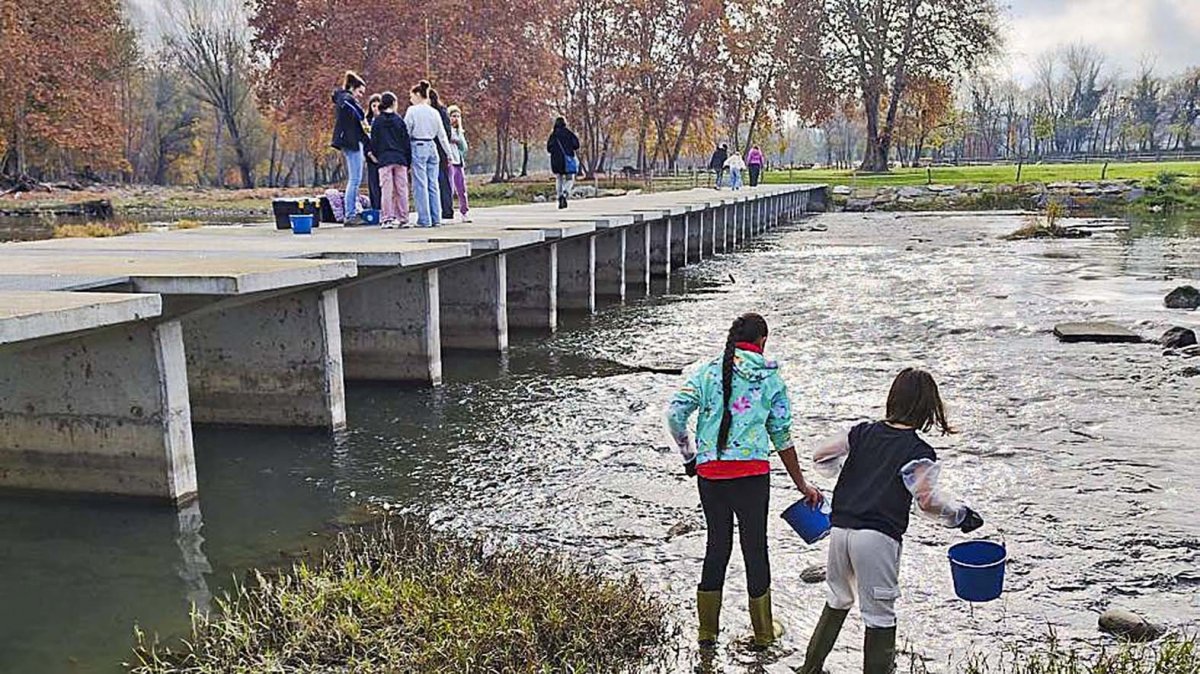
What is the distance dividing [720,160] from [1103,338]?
3066 centimetres

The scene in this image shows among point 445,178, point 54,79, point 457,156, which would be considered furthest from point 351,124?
point 54,79

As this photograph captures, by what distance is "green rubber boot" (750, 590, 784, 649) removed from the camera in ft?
18.7

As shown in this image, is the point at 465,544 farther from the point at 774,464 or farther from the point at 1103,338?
the point at 1103,338

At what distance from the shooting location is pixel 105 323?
23.0 ft

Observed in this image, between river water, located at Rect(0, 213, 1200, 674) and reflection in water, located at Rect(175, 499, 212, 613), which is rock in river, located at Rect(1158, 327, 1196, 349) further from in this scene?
reflection in water, located at Rect(175, 499, 212, 613)

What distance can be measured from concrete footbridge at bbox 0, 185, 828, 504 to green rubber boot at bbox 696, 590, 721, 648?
416cm

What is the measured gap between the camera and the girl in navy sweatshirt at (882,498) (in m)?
4.76

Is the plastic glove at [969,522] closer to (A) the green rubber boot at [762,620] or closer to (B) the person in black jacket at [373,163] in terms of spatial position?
(A) the green rubber boot at [762,620]

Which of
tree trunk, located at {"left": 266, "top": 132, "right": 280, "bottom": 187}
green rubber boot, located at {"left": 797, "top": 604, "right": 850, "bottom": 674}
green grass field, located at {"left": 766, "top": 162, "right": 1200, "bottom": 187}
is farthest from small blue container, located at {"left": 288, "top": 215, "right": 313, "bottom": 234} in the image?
tree trunk, located at {"left": 266, "top": 132, "right": 280, "bottom": 187}

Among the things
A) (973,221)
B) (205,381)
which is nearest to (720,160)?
(973,221)

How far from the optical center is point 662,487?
28.5 feet

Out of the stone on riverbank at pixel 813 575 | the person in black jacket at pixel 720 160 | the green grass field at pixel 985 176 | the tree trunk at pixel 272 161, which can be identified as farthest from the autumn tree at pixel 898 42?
the stone on riverbank at pixel 813 575

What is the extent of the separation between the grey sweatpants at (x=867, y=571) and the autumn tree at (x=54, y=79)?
48888 mm

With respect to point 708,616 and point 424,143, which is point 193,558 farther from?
point 424,143
